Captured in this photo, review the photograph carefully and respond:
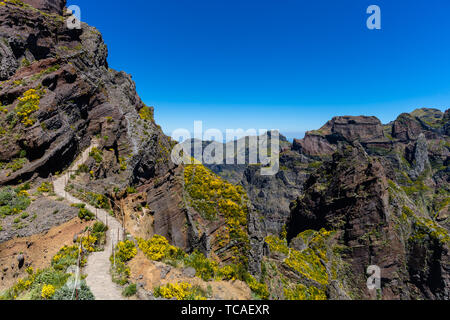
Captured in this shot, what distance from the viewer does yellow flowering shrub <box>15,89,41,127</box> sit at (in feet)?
84.5

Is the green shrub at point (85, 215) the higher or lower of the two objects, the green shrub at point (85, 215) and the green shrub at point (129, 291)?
the higher

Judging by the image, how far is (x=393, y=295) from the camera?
5706 centimetres

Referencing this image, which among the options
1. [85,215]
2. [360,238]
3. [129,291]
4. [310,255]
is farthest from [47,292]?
[360,238]

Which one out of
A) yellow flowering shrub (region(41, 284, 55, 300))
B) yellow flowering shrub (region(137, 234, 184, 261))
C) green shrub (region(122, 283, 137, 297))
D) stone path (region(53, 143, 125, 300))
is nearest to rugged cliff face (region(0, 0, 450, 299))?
stone path (region(53, 143, 125, 300))

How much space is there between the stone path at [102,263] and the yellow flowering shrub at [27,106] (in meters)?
8.58

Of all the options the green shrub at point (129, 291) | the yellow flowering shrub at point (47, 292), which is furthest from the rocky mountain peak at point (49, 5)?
the green shrub at point (129, 291)

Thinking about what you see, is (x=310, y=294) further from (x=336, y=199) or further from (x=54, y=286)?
(x=54, y=286)

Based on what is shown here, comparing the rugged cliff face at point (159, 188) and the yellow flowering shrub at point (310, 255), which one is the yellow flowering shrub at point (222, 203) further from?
the yellow flowering shrub at point (310, 255)

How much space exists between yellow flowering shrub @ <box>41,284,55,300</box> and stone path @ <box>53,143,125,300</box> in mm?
1986

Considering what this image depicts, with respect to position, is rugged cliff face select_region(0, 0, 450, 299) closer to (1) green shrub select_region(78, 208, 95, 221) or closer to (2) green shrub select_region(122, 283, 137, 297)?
(1) green shrub select_region(78, 208, 95, 221)

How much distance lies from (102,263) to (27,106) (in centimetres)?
2355

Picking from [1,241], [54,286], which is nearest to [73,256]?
[54,286]

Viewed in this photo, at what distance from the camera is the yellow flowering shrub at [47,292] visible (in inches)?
463

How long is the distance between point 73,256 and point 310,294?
38634 mm
